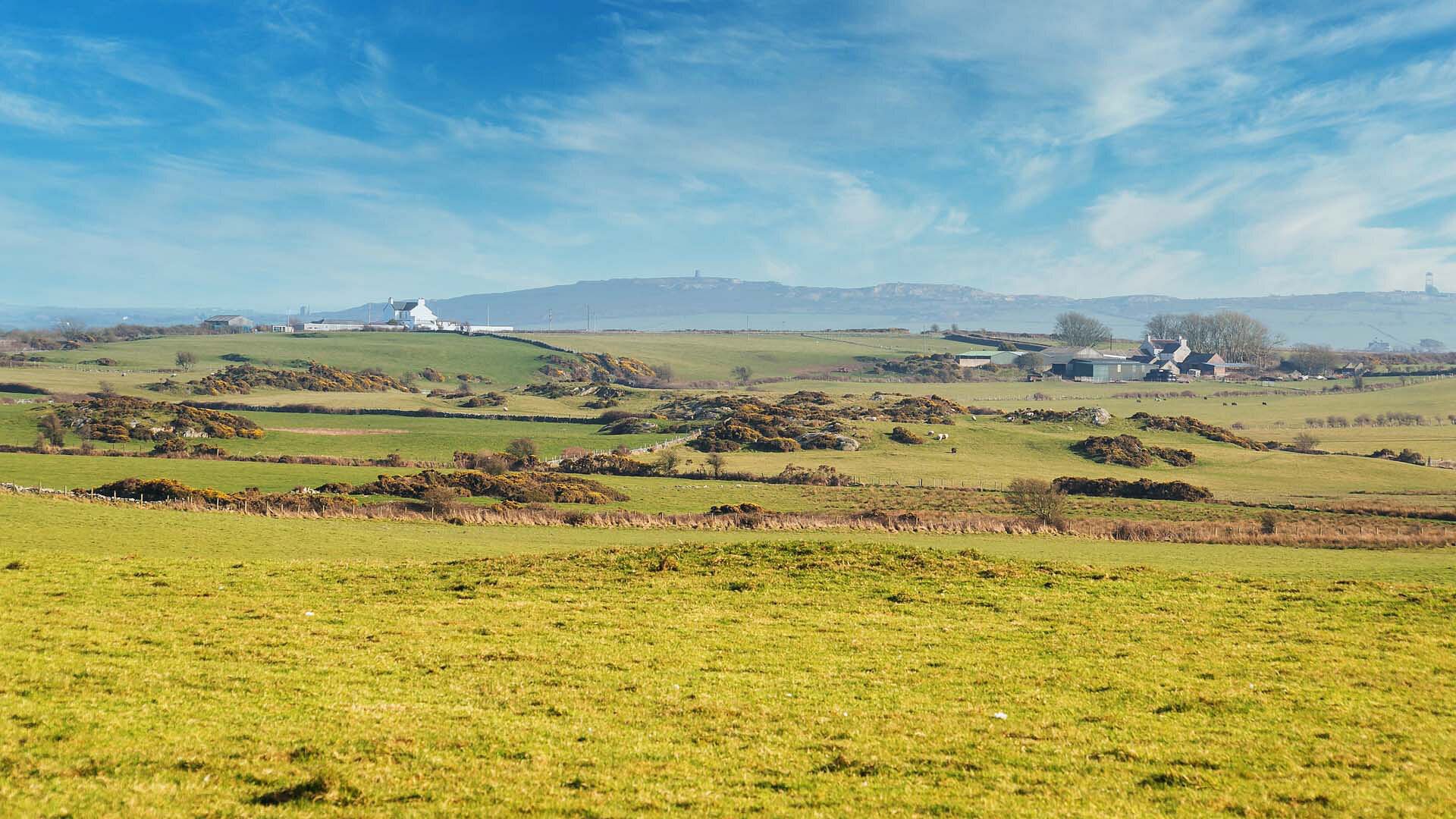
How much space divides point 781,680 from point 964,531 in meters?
23.8

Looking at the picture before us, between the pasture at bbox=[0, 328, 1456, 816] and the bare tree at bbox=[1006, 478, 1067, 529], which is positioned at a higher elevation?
the pasture at bbox=[0, 328, 1456, 816]

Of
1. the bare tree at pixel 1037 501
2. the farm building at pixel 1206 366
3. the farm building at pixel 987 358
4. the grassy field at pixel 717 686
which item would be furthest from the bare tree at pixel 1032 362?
the grassy field at pixel 717 686

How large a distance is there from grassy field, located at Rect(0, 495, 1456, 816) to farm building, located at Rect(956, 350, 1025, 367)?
15513cm

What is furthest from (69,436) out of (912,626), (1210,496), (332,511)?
(1210,496)

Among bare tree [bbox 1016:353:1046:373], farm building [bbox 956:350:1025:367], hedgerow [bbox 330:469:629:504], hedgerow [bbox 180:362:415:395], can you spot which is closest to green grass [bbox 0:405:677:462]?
hedgerow [bbox 330:469:629:504]

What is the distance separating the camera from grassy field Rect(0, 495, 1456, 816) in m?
9.98

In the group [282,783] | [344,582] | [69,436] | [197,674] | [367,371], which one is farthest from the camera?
[367,371]

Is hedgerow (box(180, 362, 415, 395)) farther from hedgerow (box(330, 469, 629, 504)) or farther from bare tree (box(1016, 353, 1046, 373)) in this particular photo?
bare tree (box(1016, 353, 1046, 373))

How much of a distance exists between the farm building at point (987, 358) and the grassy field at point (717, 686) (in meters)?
155

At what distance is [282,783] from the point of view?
967cm

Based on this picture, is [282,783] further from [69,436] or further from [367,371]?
[367,371]

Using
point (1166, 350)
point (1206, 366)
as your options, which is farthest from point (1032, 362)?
point (1166, 350)

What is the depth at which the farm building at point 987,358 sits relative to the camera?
179 meters

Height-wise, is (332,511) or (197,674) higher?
(197,674)
